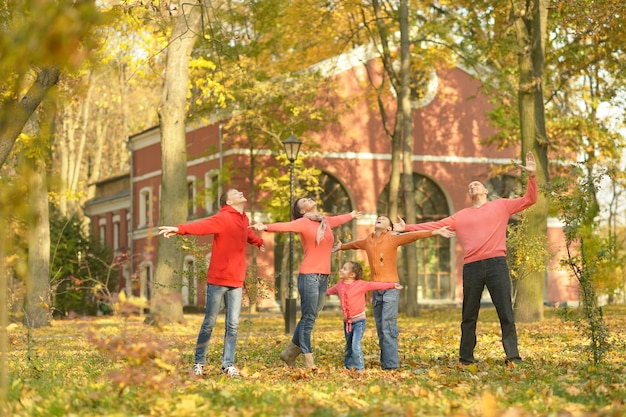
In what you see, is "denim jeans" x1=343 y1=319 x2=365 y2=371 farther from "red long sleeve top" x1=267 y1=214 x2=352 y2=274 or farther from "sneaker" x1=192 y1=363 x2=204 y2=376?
"sneaker" x1=192 y1=363 x2=204 y2=376

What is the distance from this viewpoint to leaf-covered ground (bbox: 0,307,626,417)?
7.61m

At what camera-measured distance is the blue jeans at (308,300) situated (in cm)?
1152

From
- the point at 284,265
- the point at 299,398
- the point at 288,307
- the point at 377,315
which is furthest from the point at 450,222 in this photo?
the point at 284,265

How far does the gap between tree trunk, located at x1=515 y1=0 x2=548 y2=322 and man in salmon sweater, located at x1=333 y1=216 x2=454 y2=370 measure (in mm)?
11365

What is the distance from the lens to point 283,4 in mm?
32812

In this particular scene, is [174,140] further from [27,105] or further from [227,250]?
[227,250]

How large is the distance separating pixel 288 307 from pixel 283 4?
13.4m

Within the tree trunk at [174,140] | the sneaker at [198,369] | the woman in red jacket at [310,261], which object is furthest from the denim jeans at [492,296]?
the tree trunk at [174,140]

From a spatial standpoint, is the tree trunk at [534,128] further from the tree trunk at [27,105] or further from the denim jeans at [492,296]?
the tree trunk at [27,105]

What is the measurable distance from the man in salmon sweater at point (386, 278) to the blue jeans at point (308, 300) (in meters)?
0.61

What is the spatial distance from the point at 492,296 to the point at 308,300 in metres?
2.05

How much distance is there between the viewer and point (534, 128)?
23.1m

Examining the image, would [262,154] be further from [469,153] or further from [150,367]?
[150,367]

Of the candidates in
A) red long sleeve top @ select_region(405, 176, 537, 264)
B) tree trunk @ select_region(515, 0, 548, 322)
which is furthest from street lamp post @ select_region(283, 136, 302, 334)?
red long sleeve top @ select_region(405, 176, 537, 264)
